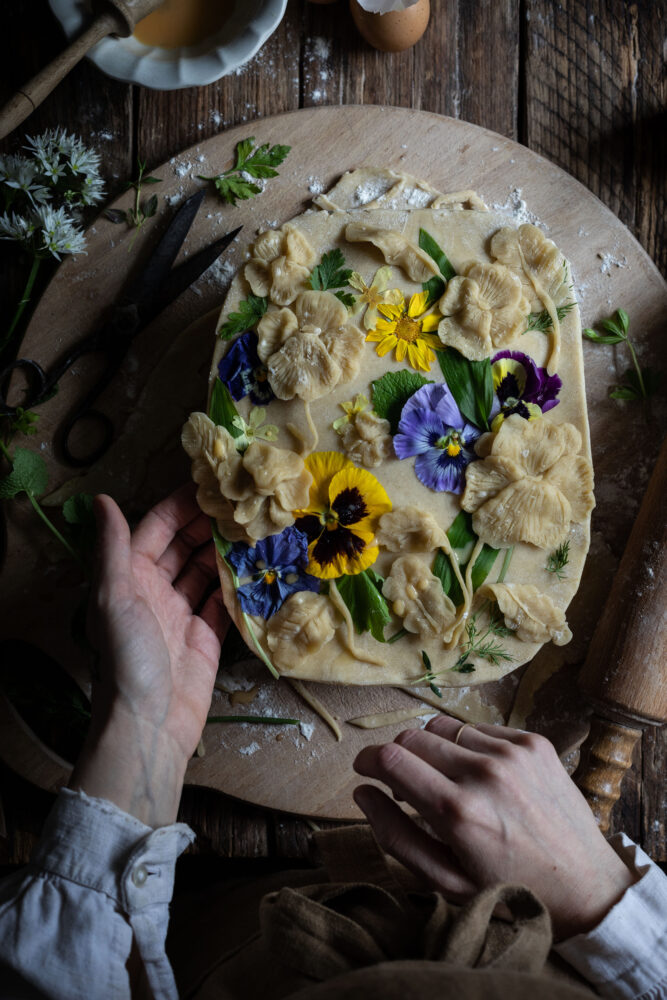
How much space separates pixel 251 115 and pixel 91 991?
4.25 feet

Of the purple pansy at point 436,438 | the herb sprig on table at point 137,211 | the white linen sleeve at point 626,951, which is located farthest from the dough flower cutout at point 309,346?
the white linen sleeve at point 626,951

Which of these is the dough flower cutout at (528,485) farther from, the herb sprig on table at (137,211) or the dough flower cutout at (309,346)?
the herb sprig on table at (137,211)

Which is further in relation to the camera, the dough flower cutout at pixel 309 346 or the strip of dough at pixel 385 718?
the strip of dough at pixel 385 718

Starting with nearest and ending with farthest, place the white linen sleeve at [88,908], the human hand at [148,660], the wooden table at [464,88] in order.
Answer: the white linen sleeve at [88,908] < the human hand at [148,660] < the wooden table at [464,88]

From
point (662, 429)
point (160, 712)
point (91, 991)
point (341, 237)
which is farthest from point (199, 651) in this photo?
point (662, 429)

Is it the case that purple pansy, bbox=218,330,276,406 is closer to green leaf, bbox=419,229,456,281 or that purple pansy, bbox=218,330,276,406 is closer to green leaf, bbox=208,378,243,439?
green leaf, bbox=208,378,243,439

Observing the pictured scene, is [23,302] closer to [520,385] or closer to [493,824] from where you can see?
[520,385]

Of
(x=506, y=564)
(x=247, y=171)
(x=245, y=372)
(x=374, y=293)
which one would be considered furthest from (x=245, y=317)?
(x=506, y=564)

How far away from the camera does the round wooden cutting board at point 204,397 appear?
4.17 ft

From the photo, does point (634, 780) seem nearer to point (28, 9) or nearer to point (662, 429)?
point (662, 429)

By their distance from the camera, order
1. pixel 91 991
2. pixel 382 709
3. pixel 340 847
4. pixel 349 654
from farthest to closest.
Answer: pixel 382 709, pixel 349 654, pixel 340 847, pixel 91 991

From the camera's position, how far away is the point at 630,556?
1202 mm

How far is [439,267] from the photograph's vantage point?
1.19m

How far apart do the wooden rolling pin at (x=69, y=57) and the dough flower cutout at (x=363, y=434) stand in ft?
2.18
